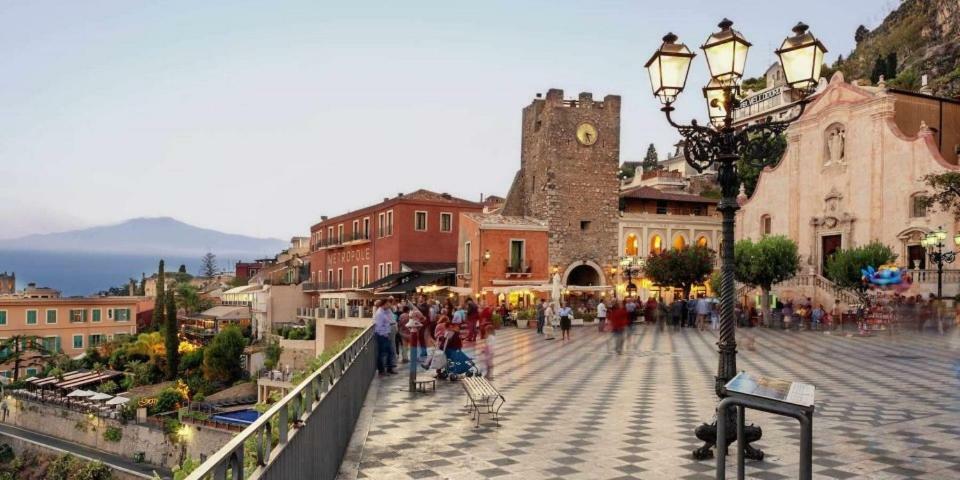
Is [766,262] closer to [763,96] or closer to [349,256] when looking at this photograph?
[349,256]

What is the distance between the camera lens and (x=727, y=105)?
27.0ft

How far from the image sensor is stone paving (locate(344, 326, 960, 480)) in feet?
24.0

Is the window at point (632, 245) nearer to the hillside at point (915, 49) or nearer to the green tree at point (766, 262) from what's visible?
the green tree at point (766, 262)

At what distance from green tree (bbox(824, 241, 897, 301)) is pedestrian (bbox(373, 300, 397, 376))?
76.7ft

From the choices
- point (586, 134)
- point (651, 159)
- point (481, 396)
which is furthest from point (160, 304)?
point (651, 159)

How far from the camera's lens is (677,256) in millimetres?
38469

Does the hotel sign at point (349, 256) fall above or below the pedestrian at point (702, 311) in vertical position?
above

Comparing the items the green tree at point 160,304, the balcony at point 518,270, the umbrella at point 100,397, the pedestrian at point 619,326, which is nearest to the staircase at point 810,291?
the balcony at point 518,270

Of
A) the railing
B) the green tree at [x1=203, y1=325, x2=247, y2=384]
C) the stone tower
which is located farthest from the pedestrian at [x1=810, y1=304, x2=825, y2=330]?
the green tree at [x1=203, y1=325, x2=247, y2=384]

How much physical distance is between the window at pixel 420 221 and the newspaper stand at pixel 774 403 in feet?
129

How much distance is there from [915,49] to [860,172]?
45.7m

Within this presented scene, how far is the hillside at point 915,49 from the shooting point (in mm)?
59344

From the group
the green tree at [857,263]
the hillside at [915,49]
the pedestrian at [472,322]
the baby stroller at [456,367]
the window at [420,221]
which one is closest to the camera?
the baby stroller at [456,367]

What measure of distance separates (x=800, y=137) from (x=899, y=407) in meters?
34.1
